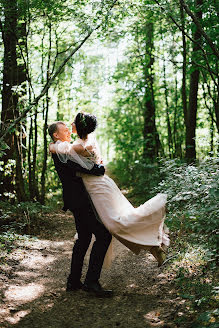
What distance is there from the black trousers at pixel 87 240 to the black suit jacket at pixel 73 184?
0.31ft

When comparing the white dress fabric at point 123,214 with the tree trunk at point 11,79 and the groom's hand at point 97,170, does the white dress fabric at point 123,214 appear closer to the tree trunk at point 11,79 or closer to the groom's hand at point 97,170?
the groom's hand at point 97,170

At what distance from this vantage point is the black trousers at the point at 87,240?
4.38 meters

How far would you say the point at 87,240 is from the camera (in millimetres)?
4504

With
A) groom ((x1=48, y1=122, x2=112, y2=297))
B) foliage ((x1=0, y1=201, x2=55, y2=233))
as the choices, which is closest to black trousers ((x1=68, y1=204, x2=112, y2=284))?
groom ((x1=48, y1=122, x2=112, y2=297))

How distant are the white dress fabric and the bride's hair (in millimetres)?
115

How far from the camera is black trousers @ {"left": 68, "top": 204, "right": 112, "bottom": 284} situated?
14.4ft

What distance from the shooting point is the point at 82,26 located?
26.1ft

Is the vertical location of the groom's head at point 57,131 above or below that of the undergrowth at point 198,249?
above

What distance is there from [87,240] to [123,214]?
600 mm

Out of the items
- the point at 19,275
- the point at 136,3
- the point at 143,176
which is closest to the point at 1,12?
the point at 136,3

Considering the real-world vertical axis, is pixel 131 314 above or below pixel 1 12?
below

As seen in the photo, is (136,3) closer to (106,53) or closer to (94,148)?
(94,148)

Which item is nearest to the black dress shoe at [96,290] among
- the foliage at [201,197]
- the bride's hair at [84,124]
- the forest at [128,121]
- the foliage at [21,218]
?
the forest at [128,121]

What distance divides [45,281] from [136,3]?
6.02 m
